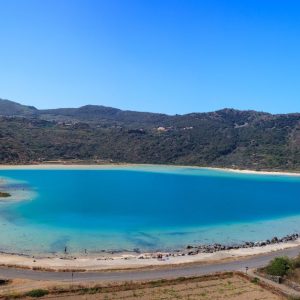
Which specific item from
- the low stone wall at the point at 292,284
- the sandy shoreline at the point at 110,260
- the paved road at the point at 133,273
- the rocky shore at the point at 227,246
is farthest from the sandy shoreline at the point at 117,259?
the low stone wall at the point at 292,284

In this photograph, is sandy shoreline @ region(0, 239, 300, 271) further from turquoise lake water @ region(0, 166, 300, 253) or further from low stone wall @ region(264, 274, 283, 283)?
low stone wall @ region(264, 274, 283, 283)

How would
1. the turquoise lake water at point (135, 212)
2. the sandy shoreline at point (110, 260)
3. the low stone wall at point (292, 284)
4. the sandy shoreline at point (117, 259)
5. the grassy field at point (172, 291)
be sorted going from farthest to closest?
the turquoise lake water at point (135, 212), the sandy shoreline at point (117, 259), the sandy shoreline at point (110, 260), the low stone wall at point (292, 284), the grassy field at point (172, 291)

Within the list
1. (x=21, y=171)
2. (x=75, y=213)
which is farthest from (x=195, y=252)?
(x=21, y=171)

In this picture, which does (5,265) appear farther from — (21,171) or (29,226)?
(21,171)

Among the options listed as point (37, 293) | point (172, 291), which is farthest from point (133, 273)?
point (37, 293)

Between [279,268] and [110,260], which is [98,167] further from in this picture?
[279,268]

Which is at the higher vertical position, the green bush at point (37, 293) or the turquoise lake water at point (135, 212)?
the green bush at point (37, 293)

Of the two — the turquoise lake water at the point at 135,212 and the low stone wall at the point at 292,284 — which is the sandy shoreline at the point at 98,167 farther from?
the low stone wall at the point at 292,284
